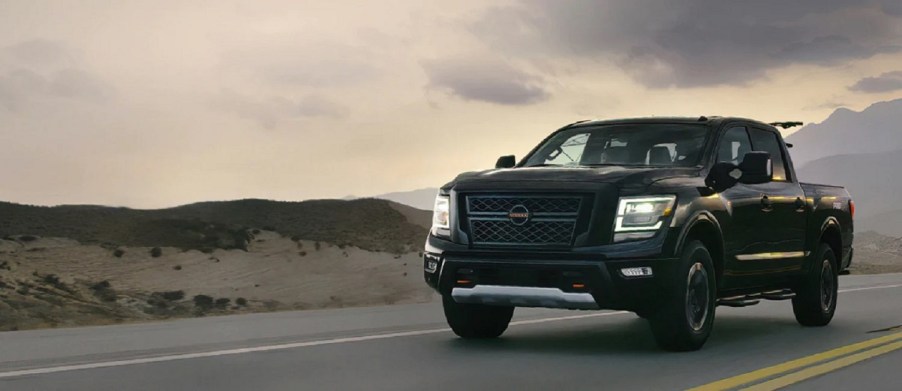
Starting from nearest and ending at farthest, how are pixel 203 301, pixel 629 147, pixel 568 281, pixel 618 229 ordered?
pixel 568 281
pixel 618 229
pixel 629 147
pixel 203 301

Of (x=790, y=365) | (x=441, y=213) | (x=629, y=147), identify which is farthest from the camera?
(x=629, y=147)

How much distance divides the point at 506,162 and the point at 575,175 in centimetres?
162

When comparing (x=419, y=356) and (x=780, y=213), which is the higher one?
(x=780, y=213)

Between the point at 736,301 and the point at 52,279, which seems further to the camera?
the point at 52,279

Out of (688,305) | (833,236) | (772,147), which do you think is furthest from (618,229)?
(833,236)

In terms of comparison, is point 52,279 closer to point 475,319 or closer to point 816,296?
point 816,296

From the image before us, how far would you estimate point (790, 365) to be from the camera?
31.2 feet

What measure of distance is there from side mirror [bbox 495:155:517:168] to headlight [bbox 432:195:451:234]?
3.37 ft

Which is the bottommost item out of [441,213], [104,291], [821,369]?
[821,369]

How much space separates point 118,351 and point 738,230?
18.2 feet

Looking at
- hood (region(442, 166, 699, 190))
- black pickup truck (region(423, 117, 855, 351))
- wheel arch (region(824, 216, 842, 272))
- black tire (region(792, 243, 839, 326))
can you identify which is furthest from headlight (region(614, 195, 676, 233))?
wheel arch (region(824, 216, 842, 272))

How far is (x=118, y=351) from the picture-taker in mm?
10109

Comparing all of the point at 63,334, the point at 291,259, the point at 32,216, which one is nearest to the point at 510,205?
the point at 63,334

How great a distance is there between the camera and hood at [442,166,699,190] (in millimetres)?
9953
